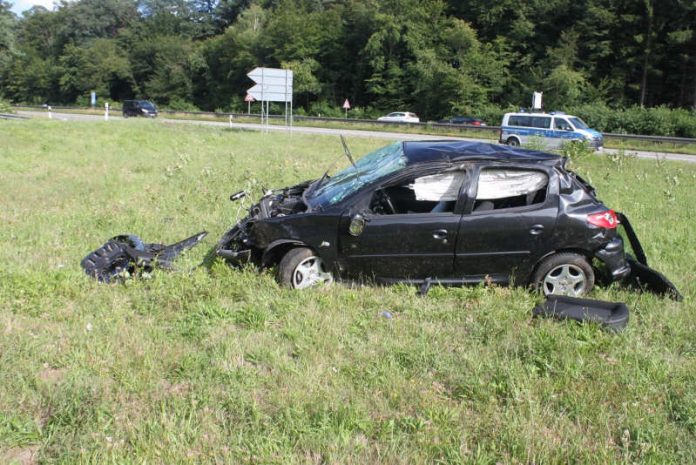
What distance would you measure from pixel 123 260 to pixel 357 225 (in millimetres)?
2572

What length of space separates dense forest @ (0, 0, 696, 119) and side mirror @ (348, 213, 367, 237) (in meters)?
36.3

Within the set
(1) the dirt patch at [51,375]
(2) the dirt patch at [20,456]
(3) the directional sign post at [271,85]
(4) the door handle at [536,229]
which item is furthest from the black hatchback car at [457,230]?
(3) the directional sign post at [271,85]

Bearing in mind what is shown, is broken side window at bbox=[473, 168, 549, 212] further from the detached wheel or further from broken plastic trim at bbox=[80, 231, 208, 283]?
broken plastic trim at bbox=[80, 231, 208, 283]

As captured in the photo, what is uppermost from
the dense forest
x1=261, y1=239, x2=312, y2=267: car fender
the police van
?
the dense forest

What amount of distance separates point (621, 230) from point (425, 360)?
11.8 feet

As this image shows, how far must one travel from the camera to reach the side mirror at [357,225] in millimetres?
5297

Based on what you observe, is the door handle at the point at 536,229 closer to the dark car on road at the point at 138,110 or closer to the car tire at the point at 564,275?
the car tire at the point at 564,275

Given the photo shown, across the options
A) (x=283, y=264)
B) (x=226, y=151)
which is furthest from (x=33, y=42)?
(x=283, y=264)

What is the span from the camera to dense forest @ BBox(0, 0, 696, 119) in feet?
158

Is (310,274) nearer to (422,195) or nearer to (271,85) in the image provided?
(422,195)

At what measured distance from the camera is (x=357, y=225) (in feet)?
17.4

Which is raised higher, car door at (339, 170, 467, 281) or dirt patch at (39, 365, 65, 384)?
car door at (339, 170, 467, 281)

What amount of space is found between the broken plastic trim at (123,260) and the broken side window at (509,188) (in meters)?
3.28

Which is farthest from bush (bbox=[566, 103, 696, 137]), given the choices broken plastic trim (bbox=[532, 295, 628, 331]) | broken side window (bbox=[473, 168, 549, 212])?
broken plastic trim (bbox=[532, 295, 628, 331])
